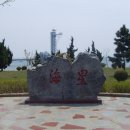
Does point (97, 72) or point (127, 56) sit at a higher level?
point (127, 56)

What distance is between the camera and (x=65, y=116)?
9406 millimetres

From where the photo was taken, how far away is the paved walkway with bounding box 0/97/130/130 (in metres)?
8.13

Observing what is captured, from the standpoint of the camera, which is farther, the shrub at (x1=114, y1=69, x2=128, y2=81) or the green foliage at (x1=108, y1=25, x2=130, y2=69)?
the green foliage at (x1=108, y1=25, x2=130, y2=69)

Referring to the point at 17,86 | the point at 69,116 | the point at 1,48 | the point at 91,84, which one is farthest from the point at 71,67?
the point at 1,48

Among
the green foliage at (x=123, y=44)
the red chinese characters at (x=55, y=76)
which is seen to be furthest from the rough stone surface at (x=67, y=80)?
the green foliage at (x=123, y=44)

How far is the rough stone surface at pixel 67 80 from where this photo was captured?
1191 cm

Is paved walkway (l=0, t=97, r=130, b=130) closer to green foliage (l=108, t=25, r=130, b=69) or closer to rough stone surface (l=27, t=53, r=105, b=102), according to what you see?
rough stone surface (l=27, t=53, r=105, b=102)

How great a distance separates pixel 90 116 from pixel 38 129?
76.3 inches

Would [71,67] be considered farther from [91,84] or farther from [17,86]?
[17,86]

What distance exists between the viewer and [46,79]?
470 inches

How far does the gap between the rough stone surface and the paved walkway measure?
57 centimetres

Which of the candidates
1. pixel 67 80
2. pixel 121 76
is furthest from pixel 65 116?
pixel 121 76

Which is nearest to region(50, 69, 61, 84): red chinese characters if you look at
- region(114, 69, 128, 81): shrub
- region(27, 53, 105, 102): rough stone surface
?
region(27, 53, 105, 102): rough stone surface

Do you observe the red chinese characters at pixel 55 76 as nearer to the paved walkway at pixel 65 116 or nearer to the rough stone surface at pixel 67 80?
the rough stone surface at pixel 67 80
